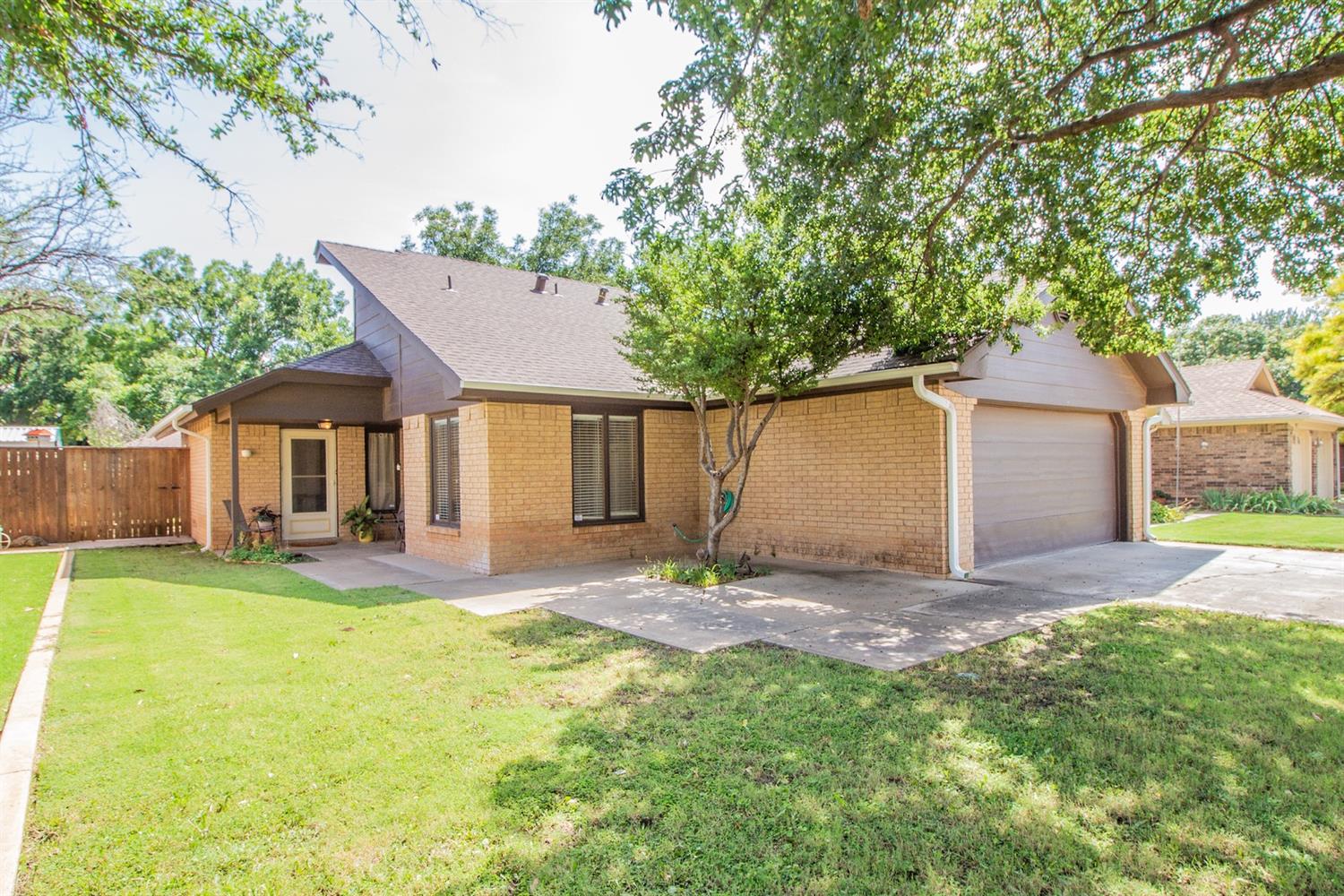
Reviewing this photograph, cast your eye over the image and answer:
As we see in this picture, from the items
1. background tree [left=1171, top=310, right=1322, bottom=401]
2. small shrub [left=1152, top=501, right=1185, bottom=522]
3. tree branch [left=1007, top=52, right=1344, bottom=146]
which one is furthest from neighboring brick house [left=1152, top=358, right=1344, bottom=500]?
background tree [left=1171, top=310, right=1322, bottom=401]

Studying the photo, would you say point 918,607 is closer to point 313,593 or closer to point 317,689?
point 317,689

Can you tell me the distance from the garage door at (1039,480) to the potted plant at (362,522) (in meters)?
10.9

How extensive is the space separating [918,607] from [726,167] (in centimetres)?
495

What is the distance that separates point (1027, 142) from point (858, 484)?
4593 mm

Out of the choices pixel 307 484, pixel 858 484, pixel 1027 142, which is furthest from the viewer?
pixel 307 484

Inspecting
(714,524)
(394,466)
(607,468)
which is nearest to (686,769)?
(714,524)

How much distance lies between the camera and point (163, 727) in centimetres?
414

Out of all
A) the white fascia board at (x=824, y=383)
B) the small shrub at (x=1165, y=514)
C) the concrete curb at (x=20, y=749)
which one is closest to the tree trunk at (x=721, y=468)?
the white fascia board at (x=824, y=383)

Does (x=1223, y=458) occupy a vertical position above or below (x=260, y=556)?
above

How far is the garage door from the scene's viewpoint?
9.95m

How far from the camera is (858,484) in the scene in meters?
9.79

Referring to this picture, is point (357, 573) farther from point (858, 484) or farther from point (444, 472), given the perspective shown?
point (858, 484)

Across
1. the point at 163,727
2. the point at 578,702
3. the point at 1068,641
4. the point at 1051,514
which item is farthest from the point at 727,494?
the point at 163,727

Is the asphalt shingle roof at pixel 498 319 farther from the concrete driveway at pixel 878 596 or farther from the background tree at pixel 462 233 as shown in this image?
the background tree at pixel 462 233
